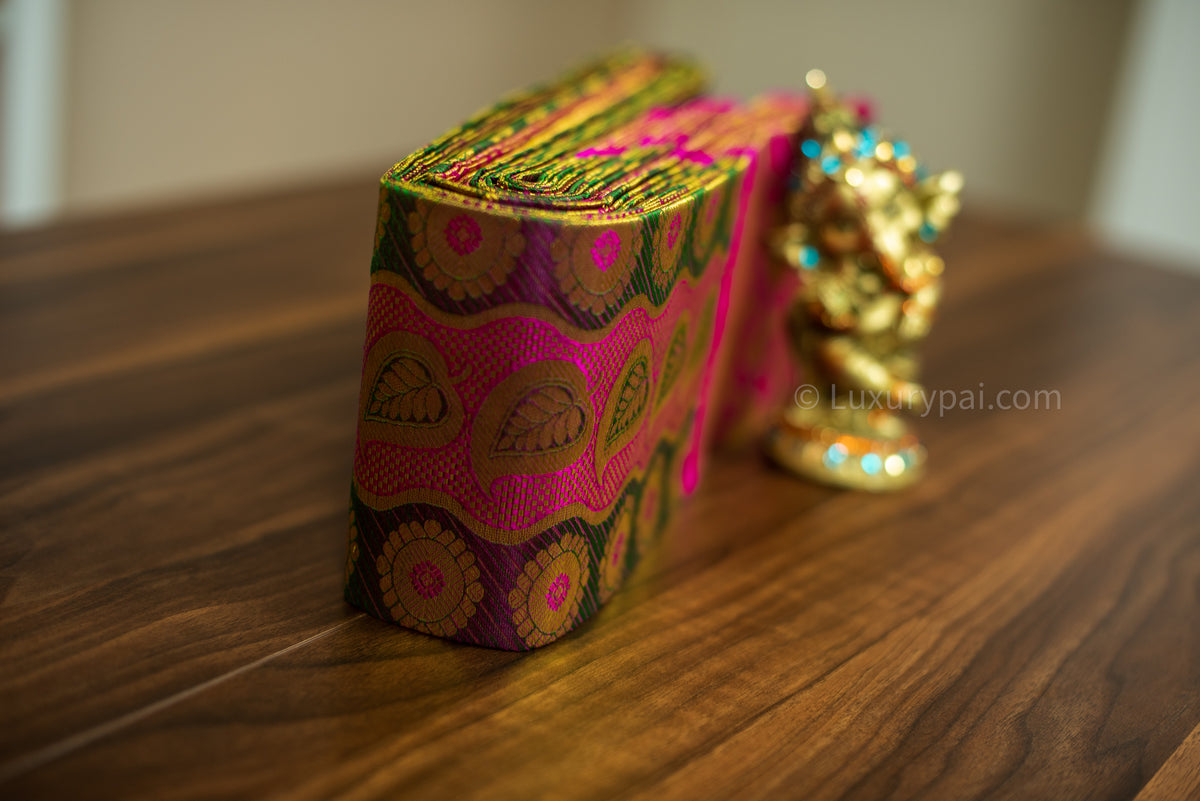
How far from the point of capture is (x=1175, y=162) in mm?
2305

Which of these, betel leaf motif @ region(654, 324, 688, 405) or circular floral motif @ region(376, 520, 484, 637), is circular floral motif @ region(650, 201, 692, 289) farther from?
circular floral motif @ region(376, 520, 484, 637)

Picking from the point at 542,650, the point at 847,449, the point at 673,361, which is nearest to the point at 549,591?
the point at 542,650

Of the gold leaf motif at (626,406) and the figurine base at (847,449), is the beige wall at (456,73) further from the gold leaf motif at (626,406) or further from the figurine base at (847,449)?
the gold leaf motif at (626,406)

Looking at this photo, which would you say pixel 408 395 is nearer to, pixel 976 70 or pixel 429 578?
→ pixel 429 578

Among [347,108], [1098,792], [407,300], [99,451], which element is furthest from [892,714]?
[347,108]

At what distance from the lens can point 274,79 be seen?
8.61 feet

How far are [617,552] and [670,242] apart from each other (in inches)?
6.3

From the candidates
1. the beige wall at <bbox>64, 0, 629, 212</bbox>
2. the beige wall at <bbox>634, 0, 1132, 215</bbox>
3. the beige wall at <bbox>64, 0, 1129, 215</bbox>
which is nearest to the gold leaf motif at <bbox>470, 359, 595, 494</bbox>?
the beige wall at <bbox>64, 0, 629, 212</bbox>

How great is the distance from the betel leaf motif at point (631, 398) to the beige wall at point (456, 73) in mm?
1810

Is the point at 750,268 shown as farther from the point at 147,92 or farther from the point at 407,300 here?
the point at 147,92

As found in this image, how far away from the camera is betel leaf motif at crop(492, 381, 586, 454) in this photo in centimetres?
52

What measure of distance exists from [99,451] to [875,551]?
45 cm

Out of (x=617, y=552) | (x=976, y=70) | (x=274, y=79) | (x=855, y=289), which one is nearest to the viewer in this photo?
(x=617, y=552)

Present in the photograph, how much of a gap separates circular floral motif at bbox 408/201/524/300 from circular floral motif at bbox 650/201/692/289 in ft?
0.29
